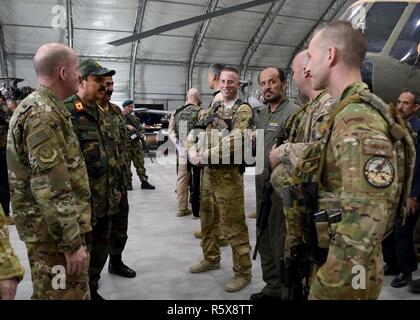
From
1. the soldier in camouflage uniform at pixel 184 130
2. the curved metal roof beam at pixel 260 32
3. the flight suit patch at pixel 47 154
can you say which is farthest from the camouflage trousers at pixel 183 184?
the curved metal roof beam at pixel 260 32

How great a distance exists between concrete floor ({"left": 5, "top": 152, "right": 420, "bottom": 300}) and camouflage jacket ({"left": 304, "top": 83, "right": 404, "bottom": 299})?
1850mm

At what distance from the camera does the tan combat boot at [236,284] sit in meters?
3.02

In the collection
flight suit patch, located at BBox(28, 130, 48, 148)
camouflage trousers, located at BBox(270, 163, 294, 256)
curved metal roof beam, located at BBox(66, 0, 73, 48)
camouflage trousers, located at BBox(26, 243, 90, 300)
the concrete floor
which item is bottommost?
the concrete floor

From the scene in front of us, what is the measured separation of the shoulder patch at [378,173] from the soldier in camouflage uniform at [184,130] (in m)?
3.60

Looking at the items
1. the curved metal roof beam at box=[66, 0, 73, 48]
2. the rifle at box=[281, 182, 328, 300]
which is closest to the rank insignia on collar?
the rifle at box=[281, 182, 328, 300]

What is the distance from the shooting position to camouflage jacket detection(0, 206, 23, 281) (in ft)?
4.36

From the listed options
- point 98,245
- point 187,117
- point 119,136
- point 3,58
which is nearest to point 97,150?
point 119,136

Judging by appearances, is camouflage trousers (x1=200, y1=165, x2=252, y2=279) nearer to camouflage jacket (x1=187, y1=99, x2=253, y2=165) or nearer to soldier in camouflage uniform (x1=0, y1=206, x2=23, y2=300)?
camouflage jacket (x1=187, y1=99, x2=253, y2=165)

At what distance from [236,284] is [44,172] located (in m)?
1.89

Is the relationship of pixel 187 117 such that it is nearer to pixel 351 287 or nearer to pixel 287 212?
pixel 287 212

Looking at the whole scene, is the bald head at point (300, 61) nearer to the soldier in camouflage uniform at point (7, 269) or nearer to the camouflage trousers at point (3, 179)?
the soldier in camouflage uniform at point (7, 269)

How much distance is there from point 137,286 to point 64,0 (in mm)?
12770

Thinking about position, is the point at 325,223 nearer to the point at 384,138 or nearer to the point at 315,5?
the point at 384,138

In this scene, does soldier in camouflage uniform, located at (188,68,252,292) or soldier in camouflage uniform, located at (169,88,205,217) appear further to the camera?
soldier in camouflage uniform, located at (169,88,205,217)
